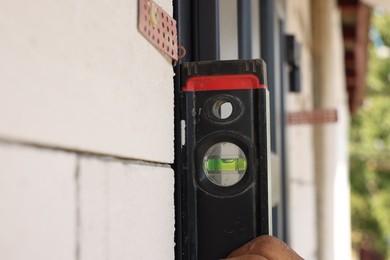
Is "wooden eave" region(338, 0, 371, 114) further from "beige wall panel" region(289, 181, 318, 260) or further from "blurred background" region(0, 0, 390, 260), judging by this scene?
"blurred background" region(0, 0, 390, 260)

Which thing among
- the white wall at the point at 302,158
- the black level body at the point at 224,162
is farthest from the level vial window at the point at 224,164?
the white wall at the point at 302,158

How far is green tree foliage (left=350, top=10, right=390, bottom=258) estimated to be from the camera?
11062 mm

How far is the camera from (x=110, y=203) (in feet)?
3.06

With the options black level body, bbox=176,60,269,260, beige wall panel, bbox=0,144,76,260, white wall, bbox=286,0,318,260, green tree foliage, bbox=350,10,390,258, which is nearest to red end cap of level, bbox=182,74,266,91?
black level body, bbox=176,60,269,260

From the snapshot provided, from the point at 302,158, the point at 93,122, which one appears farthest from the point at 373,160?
the point at 93,122

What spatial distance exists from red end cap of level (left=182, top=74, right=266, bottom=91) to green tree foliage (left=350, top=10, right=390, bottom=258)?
10198mm

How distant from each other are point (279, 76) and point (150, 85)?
59.1 inches

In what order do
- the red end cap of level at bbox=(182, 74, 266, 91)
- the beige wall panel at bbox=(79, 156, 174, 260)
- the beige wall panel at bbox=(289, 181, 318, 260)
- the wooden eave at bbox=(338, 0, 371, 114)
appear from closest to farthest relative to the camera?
the beige wall panel at bbox=(79, 156, 174, 260), the red end cap of level at bbox=(182, 74, 266, 91), the beige wall panel at bbox=(289, 181, 318, 260), the wooden eave at bbox=(338, 0, 371, 114)

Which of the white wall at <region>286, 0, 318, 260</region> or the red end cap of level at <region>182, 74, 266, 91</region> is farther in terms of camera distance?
the white wall at <region>286, 0, 318, 260</region>

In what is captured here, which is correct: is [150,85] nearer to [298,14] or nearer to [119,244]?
[119,244]

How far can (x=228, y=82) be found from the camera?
4.00 ft

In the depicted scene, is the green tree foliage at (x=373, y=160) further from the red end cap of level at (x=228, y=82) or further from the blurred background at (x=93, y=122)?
the red end cap of level at (x=228, y=82)

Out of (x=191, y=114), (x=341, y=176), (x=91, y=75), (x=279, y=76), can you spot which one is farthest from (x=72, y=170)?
(x=341, y=176)

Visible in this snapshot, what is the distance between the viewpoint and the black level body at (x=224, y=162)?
3.97 feet
